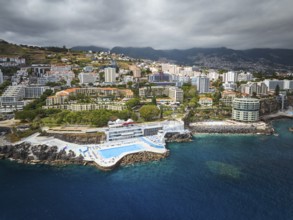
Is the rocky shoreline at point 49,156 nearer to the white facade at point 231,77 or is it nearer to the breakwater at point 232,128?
the breakwater at point 232,128

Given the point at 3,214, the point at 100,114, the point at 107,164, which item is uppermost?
the point at 100,114

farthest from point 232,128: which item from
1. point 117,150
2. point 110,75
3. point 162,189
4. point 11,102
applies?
point 11,102

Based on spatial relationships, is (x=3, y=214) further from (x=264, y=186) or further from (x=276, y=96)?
(x=276, y=96)

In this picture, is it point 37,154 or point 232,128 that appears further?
point 232,128

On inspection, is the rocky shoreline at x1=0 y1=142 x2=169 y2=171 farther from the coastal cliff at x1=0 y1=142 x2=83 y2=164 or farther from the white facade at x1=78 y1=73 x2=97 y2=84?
the white facade at x1=78 y1=73 x2=97 y2=84

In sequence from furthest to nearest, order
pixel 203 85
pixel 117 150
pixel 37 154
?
pixel 203 85 → pixel 117 150 → pixel 37 154

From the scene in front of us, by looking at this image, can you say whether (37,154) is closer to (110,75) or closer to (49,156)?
(49,156)

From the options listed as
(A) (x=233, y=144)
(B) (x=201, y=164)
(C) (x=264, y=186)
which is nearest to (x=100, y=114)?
(B) (x=201, y=164)
